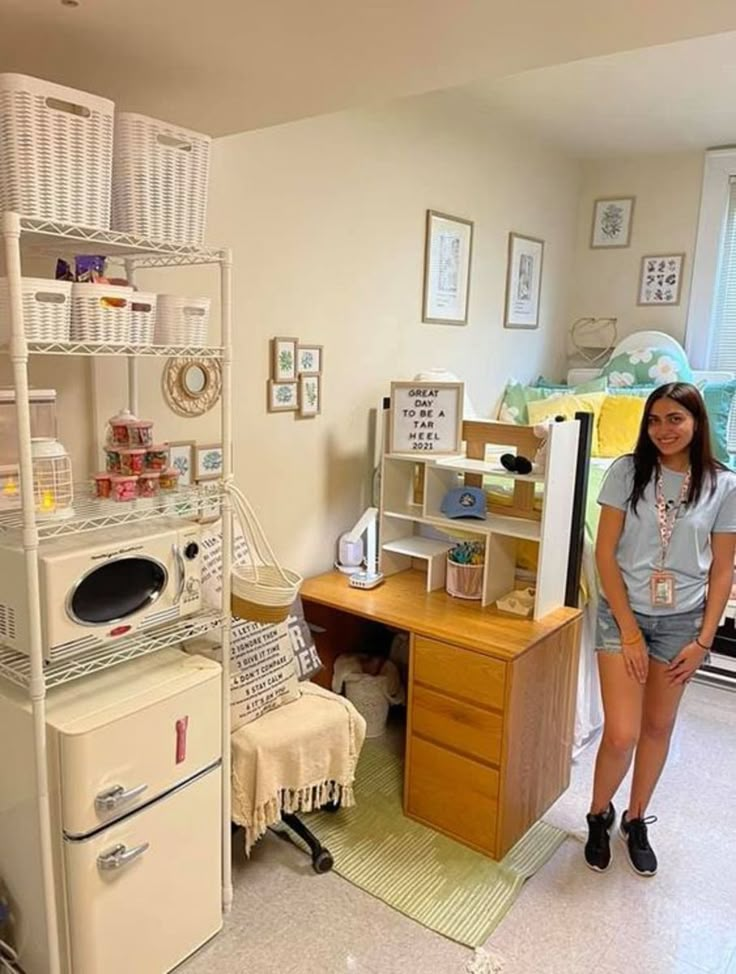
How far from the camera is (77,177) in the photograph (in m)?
1.50

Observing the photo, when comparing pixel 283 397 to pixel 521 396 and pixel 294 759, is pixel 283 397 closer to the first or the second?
pixel 294 759

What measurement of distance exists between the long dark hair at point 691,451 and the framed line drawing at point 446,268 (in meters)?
1.44

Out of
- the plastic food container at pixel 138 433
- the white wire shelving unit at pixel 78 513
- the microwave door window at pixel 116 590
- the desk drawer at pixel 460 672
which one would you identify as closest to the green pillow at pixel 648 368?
the desk drawer at pixel 460 672

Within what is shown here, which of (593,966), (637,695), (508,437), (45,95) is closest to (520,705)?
(637,695)

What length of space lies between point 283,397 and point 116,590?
113 cm

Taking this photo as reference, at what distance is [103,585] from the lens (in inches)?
67.3

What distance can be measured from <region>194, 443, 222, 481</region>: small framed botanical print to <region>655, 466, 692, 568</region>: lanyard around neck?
4.34 feet

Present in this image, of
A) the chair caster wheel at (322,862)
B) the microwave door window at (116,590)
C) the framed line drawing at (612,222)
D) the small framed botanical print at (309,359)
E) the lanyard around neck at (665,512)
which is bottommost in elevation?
the chair caster wheel at (322,862)

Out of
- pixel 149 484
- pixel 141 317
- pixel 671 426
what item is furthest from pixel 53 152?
pixel 671 426

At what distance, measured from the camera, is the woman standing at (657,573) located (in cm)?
211

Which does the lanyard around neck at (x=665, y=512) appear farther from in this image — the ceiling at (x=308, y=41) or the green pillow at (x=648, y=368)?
the green pillow at (x=648, y=368)

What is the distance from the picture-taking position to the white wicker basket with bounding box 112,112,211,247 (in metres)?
1.63

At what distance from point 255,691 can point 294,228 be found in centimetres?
155

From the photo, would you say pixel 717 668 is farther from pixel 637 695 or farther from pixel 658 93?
pixel 658 93
